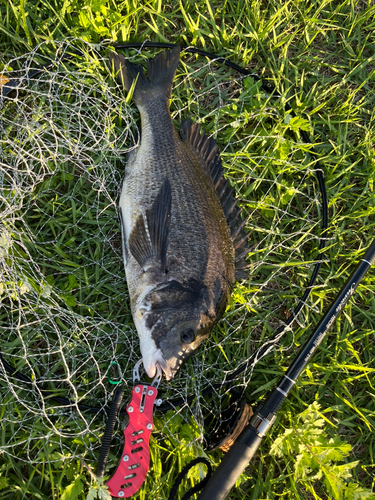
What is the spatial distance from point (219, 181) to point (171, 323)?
46.4 inches

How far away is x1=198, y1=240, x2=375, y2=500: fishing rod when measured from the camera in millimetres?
2406

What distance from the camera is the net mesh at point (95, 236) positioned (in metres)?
2.73

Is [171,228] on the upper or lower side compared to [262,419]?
upper

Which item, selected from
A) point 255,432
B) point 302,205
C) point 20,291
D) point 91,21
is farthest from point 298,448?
point 91,21

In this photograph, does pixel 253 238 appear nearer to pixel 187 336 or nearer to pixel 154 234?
pixel 154 234

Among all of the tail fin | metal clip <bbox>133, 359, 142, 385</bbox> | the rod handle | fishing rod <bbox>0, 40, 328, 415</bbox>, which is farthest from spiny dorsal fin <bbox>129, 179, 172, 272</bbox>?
the rod handle

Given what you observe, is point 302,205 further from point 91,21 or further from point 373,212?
point 91,21

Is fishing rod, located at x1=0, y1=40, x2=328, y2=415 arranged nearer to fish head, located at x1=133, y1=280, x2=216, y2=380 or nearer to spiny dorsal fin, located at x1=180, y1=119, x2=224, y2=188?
fish head, located at x1=133, y1=280, x2=216, y2=380

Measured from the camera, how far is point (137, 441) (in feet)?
8.45

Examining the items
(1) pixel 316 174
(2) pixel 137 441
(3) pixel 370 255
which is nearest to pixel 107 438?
(2) pixel 137 441

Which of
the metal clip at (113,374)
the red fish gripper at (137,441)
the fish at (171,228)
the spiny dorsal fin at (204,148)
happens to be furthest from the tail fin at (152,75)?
the red fish gripper at (137,441)

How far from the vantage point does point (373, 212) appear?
3.37m

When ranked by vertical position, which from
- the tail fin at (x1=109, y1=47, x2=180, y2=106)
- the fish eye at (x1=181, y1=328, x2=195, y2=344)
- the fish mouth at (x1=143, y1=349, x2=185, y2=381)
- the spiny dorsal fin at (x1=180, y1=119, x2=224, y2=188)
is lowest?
the fish mouth at (x1=143, y1=349, x2=185, y2=381)

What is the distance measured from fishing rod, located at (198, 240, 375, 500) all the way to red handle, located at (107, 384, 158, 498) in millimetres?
468
